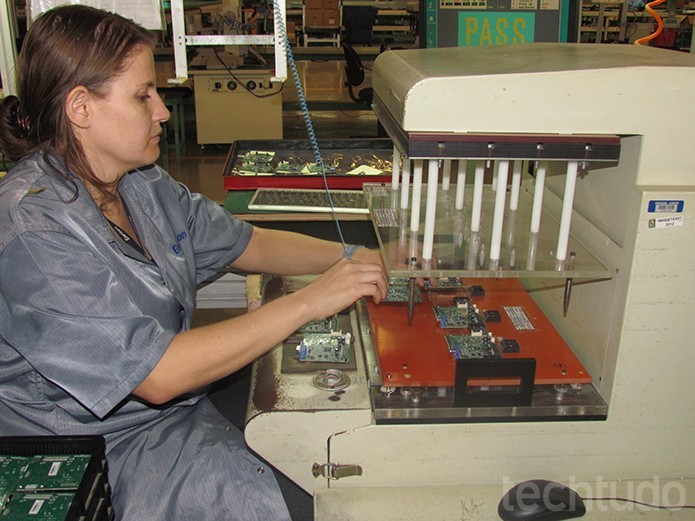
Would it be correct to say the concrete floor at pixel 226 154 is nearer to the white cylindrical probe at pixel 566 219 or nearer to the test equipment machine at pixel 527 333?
the test equipment machine at pixel 527 333

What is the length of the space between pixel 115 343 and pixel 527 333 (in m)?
0.75

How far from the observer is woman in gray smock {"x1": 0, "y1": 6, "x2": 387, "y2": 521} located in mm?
978

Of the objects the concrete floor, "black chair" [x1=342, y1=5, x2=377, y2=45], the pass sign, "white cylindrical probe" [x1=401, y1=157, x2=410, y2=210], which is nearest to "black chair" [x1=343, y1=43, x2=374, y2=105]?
the concrete floor

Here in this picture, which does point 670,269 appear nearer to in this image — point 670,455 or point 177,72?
point 670,455

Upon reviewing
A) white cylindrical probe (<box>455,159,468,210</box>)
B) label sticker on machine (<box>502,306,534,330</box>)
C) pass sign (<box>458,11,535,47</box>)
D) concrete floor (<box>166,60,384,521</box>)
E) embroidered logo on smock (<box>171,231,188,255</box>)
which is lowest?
concrete floor (<box>166,60,384,521</box>)

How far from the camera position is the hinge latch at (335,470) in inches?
41.9

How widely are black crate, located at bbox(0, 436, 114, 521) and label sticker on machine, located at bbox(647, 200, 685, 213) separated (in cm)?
95

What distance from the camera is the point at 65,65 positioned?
106 cm

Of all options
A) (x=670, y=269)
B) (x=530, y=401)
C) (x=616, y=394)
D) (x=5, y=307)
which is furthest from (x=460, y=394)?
(x=5, y=307)

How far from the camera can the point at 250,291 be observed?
2.03 m

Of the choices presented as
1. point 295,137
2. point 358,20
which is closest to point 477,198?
point 295,137

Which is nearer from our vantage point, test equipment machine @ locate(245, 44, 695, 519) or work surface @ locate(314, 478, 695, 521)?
test equipment machine @ locate(245, 44, 695, 519)

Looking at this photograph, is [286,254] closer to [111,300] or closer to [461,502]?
[111,300]

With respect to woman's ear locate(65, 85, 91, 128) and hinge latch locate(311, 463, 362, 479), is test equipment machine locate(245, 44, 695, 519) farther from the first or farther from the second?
woman's ear locate(65, 85, 91, 128)
